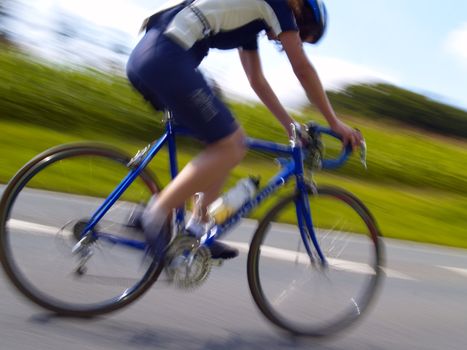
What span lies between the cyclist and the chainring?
10 centimetres

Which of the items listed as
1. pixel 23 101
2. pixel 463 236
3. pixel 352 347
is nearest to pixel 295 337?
pixel 352 347

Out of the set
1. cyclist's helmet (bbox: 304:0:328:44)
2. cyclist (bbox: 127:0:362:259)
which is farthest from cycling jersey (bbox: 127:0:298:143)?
cyclist's helmet (bbox: 304:0:328:44)

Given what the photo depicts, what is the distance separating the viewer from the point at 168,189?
3359mm

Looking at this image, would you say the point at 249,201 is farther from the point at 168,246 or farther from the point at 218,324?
the point at 218,324

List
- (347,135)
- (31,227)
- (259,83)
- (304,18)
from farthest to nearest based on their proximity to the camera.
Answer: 1. (259,83)
2. (31,227)
3. (347,135)
4. (304,18)

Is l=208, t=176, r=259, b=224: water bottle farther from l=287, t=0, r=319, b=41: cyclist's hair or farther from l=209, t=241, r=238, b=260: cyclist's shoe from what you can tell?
l=287, t=0, r=319, b=41: cyclist's hair

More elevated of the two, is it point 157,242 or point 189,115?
point 189,115

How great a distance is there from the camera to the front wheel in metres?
3.72

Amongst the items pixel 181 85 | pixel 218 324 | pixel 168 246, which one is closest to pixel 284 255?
pixel 218 324

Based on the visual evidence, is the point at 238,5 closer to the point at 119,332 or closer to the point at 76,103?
the point at 119,332

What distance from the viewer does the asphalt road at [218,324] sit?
3.31 m

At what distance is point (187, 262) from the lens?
344 centimetres

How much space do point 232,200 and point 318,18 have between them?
0.91 meters

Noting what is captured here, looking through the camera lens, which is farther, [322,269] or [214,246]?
[322,269]
